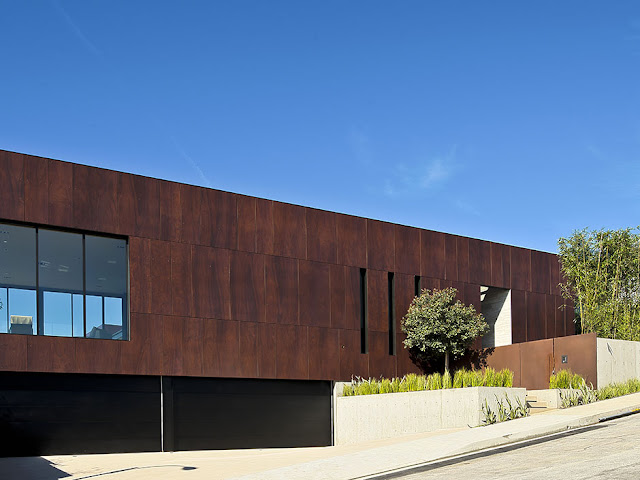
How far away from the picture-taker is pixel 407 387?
2659 centimetres

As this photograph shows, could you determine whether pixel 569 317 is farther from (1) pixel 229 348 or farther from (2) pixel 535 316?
(1) pixel 229 348

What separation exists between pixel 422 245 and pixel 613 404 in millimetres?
11044

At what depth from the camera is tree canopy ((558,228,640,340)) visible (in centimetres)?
3030

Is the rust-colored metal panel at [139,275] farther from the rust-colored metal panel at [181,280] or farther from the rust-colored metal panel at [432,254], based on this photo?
the rust-colored metal panel at [432,254]

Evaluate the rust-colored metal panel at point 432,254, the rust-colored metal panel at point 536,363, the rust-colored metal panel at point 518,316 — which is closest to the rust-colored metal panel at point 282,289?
the rust-colored metal panel at point 432,254

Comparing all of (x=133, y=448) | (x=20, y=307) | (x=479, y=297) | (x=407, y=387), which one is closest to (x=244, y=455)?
(x=133, y=448)

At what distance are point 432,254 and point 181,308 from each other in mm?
11316

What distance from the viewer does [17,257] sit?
74.2 ft

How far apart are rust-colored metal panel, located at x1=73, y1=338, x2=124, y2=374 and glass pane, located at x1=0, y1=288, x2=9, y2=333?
1971 millimetres

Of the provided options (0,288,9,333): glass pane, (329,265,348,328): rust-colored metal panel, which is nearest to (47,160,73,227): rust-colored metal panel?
(0,288,9,333): glass pane

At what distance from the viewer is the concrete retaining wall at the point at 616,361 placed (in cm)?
2592

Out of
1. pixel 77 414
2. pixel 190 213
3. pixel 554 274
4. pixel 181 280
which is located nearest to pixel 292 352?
pixel 181 280

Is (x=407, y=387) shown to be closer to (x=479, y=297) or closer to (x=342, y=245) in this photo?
(x=342, y=245)

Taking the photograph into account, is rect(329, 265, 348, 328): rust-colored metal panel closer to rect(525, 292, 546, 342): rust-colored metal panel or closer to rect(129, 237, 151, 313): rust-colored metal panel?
rect(129, 237, 151, 313): rust-colored metal panel
